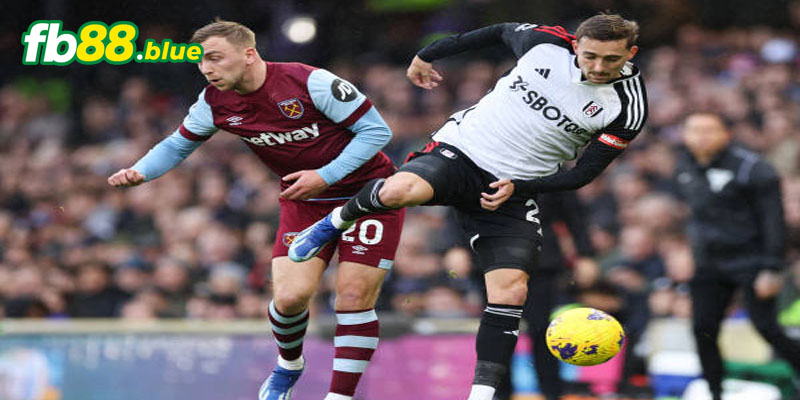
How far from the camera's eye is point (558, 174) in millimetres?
6539

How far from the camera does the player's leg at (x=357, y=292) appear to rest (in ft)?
22.7

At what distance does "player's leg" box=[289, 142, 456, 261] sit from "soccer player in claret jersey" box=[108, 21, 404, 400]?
23 cm

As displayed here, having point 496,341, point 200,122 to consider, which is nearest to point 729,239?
point 496,341

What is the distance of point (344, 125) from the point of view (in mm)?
6910

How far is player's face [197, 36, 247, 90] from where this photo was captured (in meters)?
6.68

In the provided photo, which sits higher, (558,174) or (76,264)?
(558,174)

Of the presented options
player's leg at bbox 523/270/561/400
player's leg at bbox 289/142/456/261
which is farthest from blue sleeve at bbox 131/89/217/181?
player's leg at bbox 523/270/561/400

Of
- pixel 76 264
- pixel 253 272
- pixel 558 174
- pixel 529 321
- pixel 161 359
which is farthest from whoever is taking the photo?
pixel 76 264

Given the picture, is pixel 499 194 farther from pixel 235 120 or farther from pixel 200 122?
pixel 200 122

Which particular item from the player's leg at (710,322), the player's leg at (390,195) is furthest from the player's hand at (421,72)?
the player's leg at (710,322)

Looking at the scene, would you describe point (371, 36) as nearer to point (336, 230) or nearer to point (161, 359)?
point (161, 359)

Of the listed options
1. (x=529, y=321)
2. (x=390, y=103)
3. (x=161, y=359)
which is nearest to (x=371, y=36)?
(x=390, y=103)

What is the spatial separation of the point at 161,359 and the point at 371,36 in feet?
20.9

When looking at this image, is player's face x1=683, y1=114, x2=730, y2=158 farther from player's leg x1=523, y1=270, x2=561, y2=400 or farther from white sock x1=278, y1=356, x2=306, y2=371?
white sock x1=278, y1=356, x2=306, y2=371
